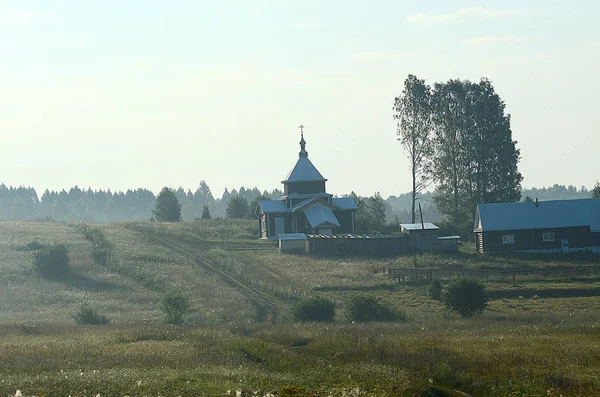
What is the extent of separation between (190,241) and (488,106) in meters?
35.1

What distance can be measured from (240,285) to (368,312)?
63.1 feet

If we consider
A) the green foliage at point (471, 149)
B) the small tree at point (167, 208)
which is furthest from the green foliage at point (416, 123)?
the small tree at point (167, 208)

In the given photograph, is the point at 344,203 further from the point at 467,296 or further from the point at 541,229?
the point at 467,296

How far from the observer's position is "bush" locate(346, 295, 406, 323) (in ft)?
138

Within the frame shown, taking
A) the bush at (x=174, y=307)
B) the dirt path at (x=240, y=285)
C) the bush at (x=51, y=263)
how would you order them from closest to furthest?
the bush at (x=174, y=307) → the dirt path at (x=240, y=285) → the bush at (x=51, y=263)

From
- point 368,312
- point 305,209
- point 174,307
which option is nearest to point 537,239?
point 305,209

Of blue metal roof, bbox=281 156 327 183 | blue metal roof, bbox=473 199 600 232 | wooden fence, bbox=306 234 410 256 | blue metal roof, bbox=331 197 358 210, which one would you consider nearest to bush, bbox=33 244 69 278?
wooden fence, bbox=306 234 410 256

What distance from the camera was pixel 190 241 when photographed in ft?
276

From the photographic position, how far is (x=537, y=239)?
72625 millimetres

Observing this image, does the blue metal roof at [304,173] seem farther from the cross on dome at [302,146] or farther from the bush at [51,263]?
the bush at [51,263]

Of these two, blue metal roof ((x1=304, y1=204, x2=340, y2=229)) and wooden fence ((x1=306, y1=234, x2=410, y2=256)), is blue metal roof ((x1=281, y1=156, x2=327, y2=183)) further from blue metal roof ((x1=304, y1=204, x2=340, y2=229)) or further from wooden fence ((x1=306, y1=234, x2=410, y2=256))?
wooden fence ((x1=306, y1=234, x2=410, y2=256))

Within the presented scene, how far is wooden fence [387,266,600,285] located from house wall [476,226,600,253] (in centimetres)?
1482

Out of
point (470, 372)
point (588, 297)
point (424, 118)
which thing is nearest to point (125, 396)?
point (470, 372)

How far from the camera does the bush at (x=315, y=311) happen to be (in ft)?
139
